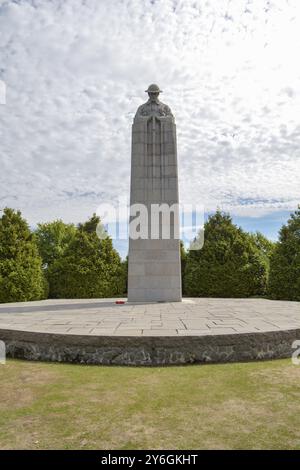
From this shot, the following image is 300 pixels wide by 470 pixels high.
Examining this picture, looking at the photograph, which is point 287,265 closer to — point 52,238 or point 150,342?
point 150,342

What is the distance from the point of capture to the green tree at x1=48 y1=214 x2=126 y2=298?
18891mm

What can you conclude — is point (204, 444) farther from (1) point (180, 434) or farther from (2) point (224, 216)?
(2) point (224, 216)

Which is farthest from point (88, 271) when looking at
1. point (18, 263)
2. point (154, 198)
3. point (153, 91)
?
point (153, 91)

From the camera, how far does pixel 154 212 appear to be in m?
12.8

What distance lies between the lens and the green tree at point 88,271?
18891 millimetres

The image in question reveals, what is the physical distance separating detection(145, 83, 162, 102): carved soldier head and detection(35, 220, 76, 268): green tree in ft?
49.8

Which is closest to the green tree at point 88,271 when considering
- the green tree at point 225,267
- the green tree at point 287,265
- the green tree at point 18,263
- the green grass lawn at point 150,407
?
the green tree at point 18,263

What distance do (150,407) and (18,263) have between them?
580 inches

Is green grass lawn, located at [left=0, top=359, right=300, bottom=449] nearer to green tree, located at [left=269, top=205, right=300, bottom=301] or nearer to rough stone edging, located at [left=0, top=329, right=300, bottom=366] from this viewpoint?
rough stone edging, located at [left=0, top=329, right=300, bottom=366]

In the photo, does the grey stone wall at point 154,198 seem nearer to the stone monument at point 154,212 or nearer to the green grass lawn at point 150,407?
the stone monument at point 154,212

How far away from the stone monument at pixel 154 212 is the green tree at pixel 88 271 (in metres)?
6.69

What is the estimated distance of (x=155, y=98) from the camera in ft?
44.0

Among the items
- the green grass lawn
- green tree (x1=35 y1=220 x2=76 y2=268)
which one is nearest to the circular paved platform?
the green grass lawn

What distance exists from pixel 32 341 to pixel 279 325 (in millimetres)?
4489
